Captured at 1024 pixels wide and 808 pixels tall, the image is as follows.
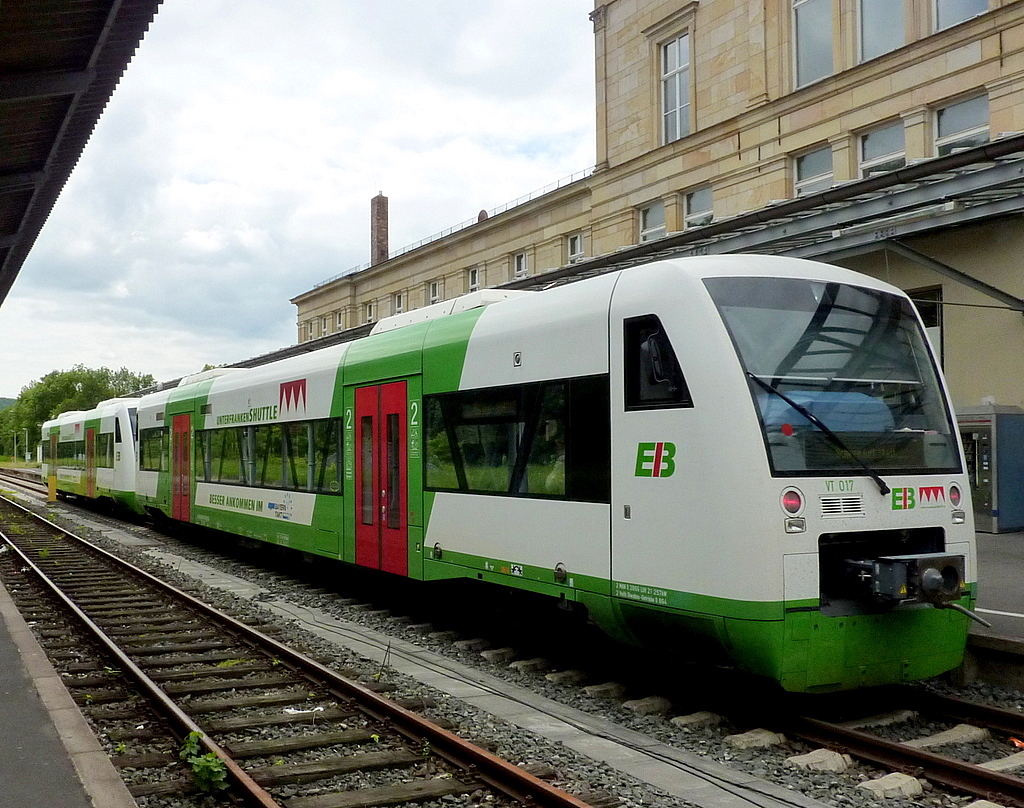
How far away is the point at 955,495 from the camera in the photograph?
22.9 ft

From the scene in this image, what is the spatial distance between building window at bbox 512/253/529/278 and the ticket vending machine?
64.4ft

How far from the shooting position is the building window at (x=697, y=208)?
2317 centimetres

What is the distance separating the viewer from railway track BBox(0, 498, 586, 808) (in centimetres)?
549

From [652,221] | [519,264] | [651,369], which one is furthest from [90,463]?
[651,369]

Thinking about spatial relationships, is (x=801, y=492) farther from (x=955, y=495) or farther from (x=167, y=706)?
(x=167, y=706)

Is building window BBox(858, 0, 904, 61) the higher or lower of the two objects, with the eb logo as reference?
higher

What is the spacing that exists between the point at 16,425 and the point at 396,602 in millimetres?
139012

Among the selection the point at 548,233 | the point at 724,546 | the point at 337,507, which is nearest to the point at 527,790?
the point at 724,546

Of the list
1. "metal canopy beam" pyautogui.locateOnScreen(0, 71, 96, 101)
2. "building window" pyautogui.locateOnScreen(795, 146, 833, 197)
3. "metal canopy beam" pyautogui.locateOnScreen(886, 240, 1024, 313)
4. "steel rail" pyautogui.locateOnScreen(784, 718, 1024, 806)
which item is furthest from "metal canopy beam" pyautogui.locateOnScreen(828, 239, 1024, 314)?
"metal canopy beam" pyautogui.locateOnScreen(0, 71, 96, 101)

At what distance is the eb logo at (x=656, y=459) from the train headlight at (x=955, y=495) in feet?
6.43

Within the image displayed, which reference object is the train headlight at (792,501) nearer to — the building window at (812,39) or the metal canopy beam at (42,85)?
the metal canopy beam at (42,85)

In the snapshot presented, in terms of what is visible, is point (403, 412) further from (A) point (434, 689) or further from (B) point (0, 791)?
(B) point (0, 791)

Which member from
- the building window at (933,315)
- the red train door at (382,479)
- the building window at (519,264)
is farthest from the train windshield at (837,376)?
the building window at (519,264)

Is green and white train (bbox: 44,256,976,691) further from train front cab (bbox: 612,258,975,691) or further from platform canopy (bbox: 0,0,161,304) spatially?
platform canopy (bbox: 0,0,161,304)
